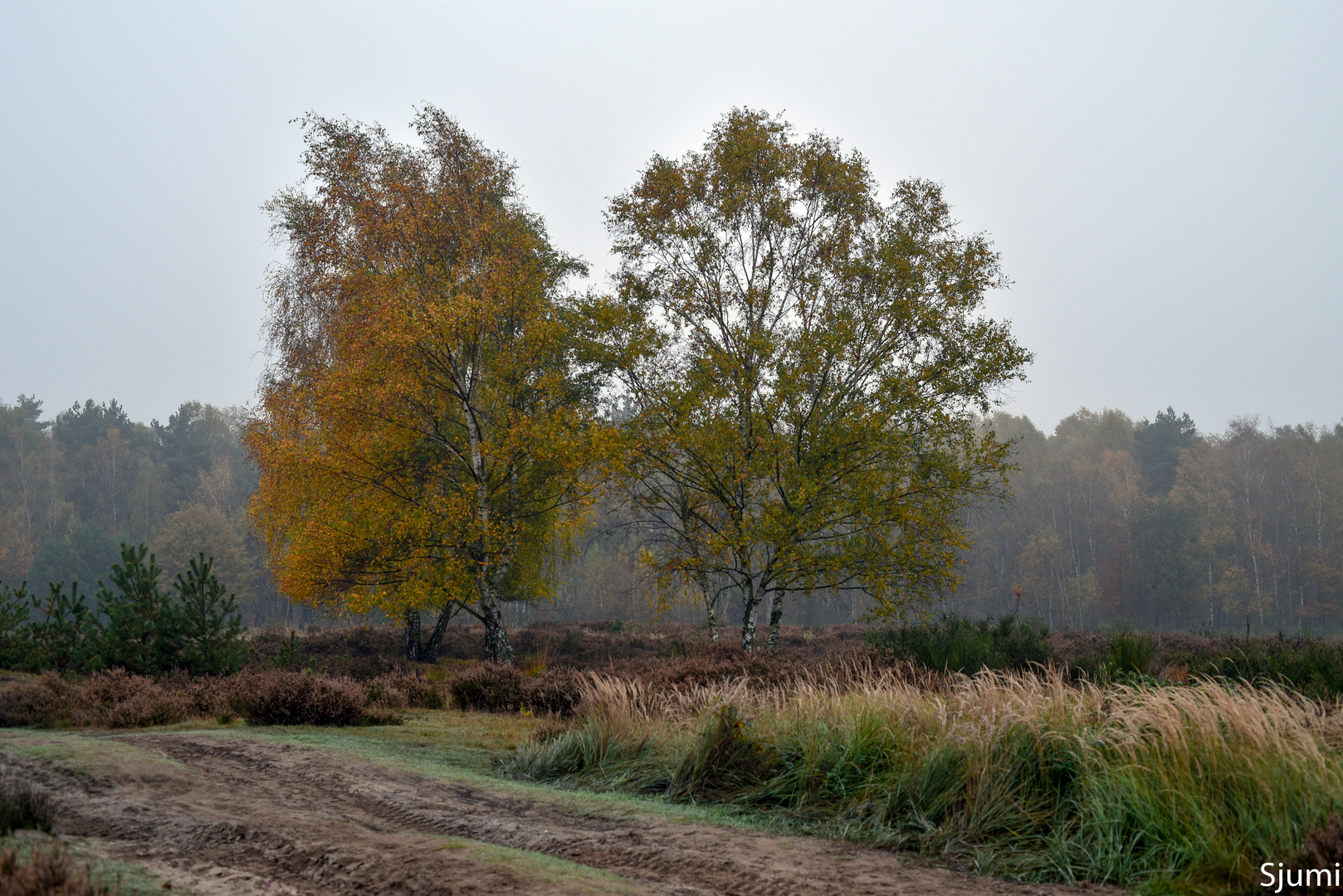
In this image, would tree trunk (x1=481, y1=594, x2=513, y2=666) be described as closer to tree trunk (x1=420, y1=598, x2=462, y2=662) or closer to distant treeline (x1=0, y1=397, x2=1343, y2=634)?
tree trunk (x1=420, y1=598, x2=462, y2=662)

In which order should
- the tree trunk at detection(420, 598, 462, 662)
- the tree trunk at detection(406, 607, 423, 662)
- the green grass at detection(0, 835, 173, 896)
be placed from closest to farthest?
the green grass at detection(0, 835, 173, 896) < the tree trunk at detection(406, 607, 423, 662) < the tree trunk at detection(420, 598, 462, 662)

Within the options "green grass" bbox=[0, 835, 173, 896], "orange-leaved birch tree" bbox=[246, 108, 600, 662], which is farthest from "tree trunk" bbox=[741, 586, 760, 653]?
"green grass" bbox=[0, 835, 173, 896]

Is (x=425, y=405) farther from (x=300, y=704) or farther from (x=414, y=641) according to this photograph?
(x=300, y=704)

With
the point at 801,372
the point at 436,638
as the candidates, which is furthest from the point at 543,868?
the point at 436,638

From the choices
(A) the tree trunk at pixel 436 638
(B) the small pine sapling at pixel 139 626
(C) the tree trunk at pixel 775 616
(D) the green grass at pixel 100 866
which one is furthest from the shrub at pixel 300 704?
(A) the tree trunk at pixel 436 638

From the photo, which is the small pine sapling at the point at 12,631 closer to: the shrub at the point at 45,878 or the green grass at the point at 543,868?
the shrub at the point at 45,878

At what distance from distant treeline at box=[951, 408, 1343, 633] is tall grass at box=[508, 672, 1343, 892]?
4499 centimetres

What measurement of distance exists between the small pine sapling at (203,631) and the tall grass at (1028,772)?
6.84m

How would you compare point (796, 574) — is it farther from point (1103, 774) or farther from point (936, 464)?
point (1103, 774)

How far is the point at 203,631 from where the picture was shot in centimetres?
1234

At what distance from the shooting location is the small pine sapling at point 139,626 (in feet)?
38.7

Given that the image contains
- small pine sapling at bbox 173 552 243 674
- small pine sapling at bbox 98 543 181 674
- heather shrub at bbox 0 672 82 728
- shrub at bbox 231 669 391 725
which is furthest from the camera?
small pine sapling at bbox 173 552 243 674

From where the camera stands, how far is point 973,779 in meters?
5.50

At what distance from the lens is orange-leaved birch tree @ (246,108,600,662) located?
1673 cm
